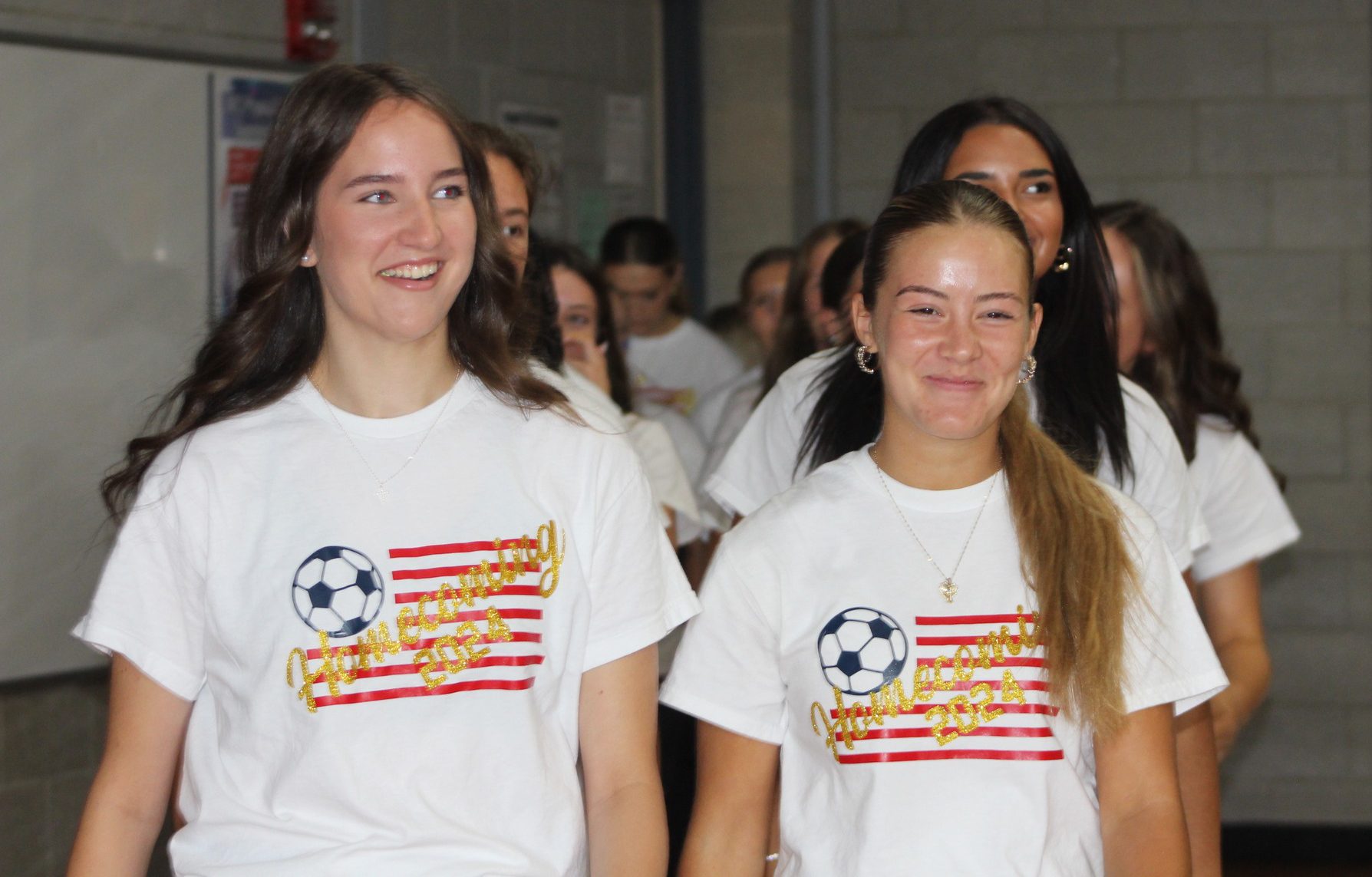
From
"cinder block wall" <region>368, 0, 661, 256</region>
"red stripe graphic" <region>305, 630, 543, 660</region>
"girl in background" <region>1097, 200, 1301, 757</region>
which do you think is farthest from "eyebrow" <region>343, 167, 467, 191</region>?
"cinder block wall" <region>368, 0, 661, 256</region>

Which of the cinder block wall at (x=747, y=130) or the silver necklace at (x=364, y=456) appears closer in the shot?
the silver necklace at (x=364, y=456)

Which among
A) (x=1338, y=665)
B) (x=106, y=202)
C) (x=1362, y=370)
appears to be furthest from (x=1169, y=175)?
(x=106, y=202)

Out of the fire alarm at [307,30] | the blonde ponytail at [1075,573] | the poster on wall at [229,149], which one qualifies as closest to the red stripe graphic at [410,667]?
the blonde ponytail at [1075,573]

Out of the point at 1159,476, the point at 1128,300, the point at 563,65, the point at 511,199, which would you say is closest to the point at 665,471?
the point at 511,199

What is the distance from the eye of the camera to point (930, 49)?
5.50 meters

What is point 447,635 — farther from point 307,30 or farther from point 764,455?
point 307,30

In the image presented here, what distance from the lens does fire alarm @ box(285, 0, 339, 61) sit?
4078 mm

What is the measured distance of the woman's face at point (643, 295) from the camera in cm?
494

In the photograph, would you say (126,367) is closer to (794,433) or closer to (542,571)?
(794,433)

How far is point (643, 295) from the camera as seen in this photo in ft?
16.3

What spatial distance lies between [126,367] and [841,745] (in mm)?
2351

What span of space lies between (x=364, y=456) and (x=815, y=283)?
2042 mm

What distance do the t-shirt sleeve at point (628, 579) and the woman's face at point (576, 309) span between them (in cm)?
155

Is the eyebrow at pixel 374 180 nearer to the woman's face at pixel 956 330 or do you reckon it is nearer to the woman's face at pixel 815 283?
the woman's face at pixel 956 330
